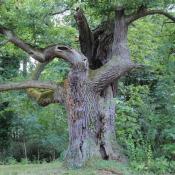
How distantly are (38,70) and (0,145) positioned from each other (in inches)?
268

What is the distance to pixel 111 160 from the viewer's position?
34.2ft

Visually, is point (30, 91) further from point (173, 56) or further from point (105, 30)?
point (173, 56)

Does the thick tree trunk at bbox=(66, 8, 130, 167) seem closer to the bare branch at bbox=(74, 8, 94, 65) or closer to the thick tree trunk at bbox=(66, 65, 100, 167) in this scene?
the thick tree trunk at bbox=(66, 65, 100, 167)

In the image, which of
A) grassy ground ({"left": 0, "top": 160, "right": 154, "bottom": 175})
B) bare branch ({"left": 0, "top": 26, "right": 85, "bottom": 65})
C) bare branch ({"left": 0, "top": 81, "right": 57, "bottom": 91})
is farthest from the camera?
bare branch ({"left": 0, "top": 81, "right": 57, "bottom": 91})

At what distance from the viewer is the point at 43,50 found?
426 inches

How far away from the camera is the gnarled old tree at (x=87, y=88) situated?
33.8 feet

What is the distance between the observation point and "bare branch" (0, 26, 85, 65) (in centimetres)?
1047

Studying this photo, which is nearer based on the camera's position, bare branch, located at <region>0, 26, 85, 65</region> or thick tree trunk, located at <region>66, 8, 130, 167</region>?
thick tree trunk, located at <region>66, 8, 130, 167</region>

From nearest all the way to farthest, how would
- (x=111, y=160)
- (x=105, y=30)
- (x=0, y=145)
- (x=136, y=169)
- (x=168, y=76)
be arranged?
1. (x=136, y=169)
2. (x=111, y=160)
3. (x=105, y=30)
4. (x=168, y=76)
5. (x=0, y=145)

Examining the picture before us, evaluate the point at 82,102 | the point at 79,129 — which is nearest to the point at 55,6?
the point at 82,102

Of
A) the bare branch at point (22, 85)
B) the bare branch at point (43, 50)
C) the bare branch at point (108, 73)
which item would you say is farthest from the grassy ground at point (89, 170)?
the bare branch at point (43, 50)

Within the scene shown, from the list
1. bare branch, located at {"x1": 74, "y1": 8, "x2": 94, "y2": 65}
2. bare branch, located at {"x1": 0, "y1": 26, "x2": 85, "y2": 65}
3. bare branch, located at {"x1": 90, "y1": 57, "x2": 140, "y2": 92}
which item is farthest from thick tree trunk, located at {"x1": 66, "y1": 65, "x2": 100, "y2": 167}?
bare branch, located at {"x1": 74, "y1": 8, "x2": 94, "y2": 65}

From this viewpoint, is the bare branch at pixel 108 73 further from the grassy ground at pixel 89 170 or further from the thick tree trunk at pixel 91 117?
the grassy ground at pixel 89 170

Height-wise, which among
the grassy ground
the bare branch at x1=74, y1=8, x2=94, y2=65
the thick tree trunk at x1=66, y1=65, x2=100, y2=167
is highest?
the bare branch at x1=74, y1=8, x2=94, y2=65
